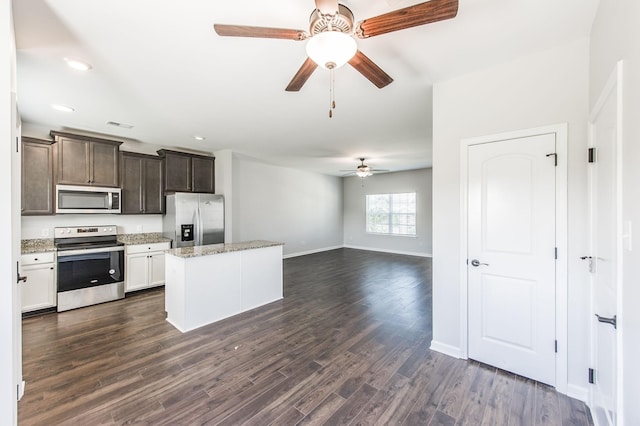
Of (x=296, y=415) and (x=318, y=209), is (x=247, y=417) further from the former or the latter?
(x=318, y=209)

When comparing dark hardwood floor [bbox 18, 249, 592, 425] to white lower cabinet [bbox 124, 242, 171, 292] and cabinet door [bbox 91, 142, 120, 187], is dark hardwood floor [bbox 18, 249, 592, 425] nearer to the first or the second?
white lower cabinet [bbox 124, 242, 171, 292]

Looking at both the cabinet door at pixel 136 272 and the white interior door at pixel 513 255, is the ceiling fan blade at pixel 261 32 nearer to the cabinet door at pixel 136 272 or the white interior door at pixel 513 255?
the white interior door at pixel 513 255

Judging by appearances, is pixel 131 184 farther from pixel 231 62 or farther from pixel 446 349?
pixel 446 349

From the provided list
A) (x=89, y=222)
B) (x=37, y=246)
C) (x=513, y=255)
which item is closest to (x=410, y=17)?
(x=513, y=255)

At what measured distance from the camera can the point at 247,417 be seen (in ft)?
6.05

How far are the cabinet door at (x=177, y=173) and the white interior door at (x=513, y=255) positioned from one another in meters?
4.87

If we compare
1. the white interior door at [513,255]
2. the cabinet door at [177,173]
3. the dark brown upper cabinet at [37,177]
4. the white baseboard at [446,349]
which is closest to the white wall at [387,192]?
the white baseboard at [446,349]

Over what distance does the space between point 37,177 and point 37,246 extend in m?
0.97

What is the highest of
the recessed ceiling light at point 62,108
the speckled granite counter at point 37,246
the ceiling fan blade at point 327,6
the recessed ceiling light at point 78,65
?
the recessed ceiling light at point 62,108

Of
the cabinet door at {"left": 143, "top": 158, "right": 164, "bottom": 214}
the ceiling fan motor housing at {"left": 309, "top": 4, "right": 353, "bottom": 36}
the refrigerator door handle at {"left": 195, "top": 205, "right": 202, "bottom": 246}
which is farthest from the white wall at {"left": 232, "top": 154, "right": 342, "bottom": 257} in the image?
the ceiling fan motor housing at {"left": 309, "top": 4, "right": 353, "bottom": 36}

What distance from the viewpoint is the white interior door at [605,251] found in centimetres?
140

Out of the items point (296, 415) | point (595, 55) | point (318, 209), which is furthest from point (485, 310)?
point (318, 209)

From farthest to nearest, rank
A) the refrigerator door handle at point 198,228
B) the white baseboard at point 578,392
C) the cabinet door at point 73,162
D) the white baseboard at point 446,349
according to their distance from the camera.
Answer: the refrigerator door handle at point 198,228 < the cabinet door at point 73,162 < the white baseboard at point 446,349 < the white baseboard at point 578,392

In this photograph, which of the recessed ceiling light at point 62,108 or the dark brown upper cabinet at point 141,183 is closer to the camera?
the recessed ceiling light at point 62,108
